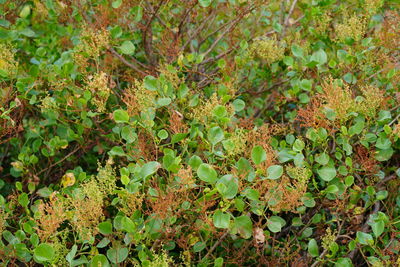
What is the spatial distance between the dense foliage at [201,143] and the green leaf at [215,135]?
39 mm

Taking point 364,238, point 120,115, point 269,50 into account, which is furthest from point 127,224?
point 269,50

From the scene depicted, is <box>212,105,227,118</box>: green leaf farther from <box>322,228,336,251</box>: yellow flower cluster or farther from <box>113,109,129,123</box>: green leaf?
<box>322,228,336,251</box>: yellow flower cluster

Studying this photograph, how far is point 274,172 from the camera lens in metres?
1.59

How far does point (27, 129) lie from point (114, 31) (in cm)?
63

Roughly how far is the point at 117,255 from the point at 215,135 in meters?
0.49

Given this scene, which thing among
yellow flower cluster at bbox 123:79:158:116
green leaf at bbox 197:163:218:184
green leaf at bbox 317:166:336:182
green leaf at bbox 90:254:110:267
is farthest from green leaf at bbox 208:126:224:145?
green leaf at bbox 90:254:110:267

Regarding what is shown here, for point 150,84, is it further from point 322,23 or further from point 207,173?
point 322,23

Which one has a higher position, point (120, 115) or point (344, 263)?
point (120, 115)

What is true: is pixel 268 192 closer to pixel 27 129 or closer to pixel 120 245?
pixel 120 245

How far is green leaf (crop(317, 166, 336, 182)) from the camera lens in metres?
1.73

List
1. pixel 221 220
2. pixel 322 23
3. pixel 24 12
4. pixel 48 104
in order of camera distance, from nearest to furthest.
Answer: pixel 221 220 < pixel 48 104 < pixel 322 23 < pixel 24 12

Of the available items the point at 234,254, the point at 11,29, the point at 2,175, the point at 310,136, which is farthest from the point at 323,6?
the point at 2,175

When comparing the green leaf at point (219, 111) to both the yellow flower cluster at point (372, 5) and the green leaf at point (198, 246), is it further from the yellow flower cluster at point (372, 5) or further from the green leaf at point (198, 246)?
the yellow flower cluster at point (372, 5)

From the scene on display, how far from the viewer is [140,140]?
182cm
